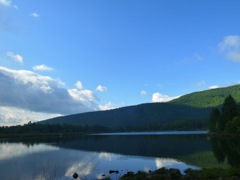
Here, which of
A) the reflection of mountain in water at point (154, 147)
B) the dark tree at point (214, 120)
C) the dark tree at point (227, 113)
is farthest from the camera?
the dark tree at point (214, 120)

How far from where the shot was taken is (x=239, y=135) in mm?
109625

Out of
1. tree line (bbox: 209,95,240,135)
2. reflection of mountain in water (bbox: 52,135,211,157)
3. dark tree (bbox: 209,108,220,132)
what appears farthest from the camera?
dark tree (bbox: 209,108,220,132)

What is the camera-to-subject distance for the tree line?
11431 centimetres

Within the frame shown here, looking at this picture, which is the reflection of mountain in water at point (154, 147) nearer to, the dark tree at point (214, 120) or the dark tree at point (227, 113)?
the dark tree at point (227, 113)

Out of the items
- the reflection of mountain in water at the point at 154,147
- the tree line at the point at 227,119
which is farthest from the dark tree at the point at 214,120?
the reflection of mountain in water at the point at 154,147

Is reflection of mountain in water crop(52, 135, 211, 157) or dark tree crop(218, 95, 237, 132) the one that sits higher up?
dark tree crop(218, 95, 237, 132)

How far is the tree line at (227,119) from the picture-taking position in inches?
4500

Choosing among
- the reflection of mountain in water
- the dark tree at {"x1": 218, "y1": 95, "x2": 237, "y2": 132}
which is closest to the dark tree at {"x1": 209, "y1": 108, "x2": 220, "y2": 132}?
the dark tree at {"x1": 218, "y1": 95, "x2": 237, "y2": 132}

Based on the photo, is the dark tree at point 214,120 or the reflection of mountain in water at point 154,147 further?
the dark tree at point 214,120

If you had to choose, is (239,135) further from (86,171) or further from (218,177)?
(218,177)

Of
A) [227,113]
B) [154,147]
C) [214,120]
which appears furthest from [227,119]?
[154,147]

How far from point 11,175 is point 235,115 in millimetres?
95232

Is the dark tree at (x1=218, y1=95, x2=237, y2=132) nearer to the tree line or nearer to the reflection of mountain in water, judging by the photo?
the tree line

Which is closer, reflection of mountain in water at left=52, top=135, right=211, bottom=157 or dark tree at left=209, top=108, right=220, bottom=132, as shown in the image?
reflection of mountain in water at left=52, top=135, right=211, bottom=157
